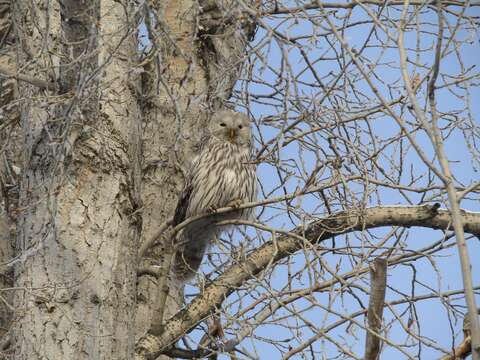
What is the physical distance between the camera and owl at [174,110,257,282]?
18.3ft

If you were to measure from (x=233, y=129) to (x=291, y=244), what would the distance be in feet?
6.37

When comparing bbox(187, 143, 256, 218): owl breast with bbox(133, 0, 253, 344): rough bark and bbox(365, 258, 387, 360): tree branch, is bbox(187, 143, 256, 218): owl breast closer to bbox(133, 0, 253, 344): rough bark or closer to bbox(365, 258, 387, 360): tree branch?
bbox(133, 0, 253, 344): rough bark

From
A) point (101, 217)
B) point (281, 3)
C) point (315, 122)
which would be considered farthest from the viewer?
point (281, 3)

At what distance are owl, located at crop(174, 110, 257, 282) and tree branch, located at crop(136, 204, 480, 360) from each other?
34.3 inches

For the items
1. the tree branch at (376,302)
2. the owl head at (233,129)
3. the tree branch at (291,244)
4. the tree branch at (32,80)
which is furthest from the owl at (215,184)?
the tree branch at (376,302)

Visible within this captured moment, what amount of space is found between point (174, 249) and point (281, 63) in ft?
3.95

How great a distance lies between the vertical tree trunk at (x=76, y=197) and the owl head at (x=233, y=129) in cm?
191

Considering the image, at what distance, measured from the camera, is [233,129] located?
629cm

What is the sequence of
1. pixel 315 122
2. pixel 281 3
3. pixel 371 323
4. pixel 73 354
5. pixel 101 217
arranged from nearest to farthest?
pixel 371 323
pixel 73 354
pixel 101 217
pixel 315 122
pixel 281 3

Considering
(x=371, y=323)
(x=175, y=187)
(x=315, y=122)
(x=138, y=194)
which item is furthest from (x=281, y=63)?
(x=175, y=187)

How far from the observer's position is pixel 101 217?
13.2 ft

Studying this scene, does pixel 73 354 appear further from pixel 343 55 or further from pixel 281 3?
pixel 281 3

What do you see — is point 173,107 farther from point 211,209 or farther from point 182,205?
point 211,209

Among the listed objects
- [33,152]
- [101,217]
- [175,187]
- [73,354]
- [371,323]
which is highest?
[175,187]
